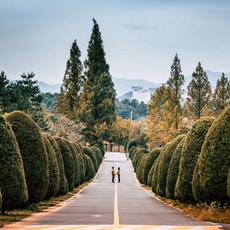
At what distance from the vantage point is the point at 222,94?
3019 inches

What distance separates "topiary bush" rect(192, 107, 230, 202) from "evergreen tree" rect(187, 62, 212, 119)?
174 feet

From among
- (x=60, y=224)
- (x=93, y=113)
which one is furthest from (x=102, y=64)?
(x=60, y=224)

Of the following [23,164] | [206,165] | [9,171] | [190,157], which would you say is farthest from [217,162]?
[23,164]

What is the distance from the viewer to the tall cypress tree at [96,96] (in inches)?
3588

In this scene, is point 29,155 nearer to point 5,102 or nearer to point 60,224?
point 60,224

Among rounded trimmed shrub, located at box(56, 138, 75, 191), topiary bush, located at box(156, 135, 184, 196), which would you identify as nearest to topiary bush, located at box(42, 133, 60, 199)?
topiary bush, located at box(156, 135, 184, 196)

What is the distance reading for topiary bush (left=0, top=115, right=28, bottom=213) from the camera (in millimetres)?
17266

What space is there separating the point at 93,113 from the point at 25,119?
7053 centimetres

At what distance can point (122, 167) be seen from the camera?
7581 cm

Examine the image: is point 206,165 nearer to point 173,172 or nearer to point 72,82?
point 173,172

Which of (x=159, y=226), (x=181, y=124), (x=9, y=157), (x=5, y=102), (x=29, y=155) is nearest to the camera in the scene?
(x=159, y=226)

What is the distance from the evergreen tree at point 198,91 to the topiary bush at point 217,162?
174 feet

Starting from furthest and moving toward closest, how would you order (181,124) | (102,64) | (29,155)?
(102,64)
(181,124)
(29,155)

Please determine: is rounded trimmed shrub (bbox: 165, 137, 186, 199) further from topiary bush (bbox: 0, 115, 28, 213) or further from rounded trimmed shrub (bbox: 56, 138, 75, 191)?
topiary bush (bbox: 0, 115, 28, 213)
